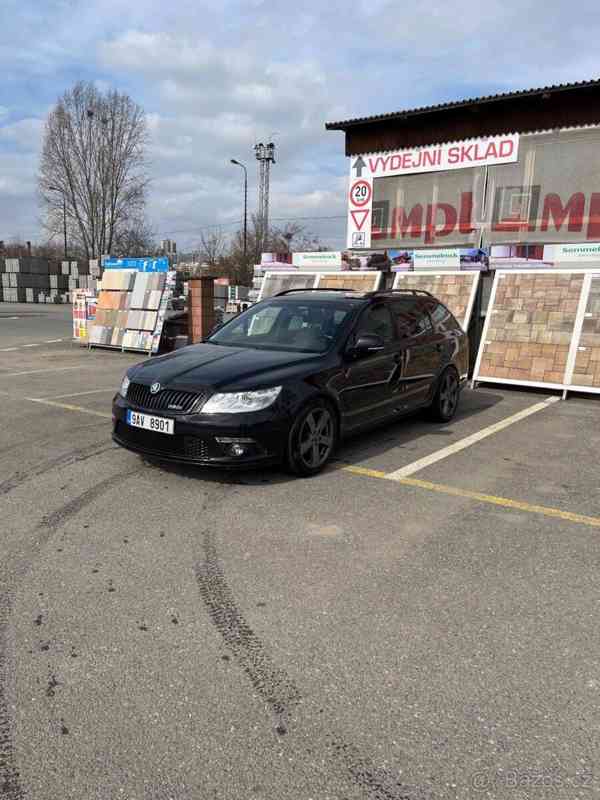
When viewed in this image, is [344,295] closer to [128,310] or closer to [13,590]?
[13,590]

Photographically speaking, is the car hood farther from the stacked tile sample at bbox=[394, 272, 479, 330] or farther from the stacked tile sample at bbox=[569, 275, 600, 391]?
the stacked tile sample at bbox=[394, 272, 479, 330]

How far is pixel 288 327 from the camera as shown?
20.1 ft

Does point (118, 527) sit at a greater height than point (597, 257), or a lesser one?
lesser

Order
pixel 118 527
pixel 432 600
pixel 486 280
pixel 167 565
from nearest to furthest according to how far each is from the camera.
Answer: pixel 432 600 < pixel 167 565 < pixel 118 527 < pixel 486 280

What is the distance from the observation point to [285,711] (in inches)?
94.8

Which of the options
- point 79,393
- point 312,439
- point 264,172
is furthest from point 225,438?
point 264,172

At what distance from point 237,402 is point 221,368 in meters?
0.51

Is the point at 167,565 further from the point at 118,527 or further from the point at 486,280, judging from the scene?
the point at 486,280

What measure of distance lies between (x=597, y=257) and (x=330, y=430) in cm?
742

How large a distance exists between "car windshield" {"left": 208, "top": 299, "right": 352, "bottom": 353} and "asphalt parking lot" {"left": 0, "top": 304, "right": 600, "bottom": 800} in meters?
1.26

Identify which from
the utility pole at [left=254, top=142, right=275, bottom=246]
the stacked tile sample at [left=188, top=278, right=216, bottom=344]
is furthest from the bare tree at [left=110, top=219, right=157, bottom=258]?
the stacked tile sample at [left=188, top=278, right=216, bottom=344]

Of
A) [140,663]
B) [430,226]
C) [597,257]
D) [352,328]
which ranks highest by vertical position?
[430,226]

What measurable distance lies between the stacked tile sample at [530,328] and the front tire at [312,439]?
540 cm

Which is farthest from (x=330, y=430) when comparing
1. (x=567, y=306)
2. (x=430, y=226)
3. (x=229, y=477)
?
(x=430, y=226)
